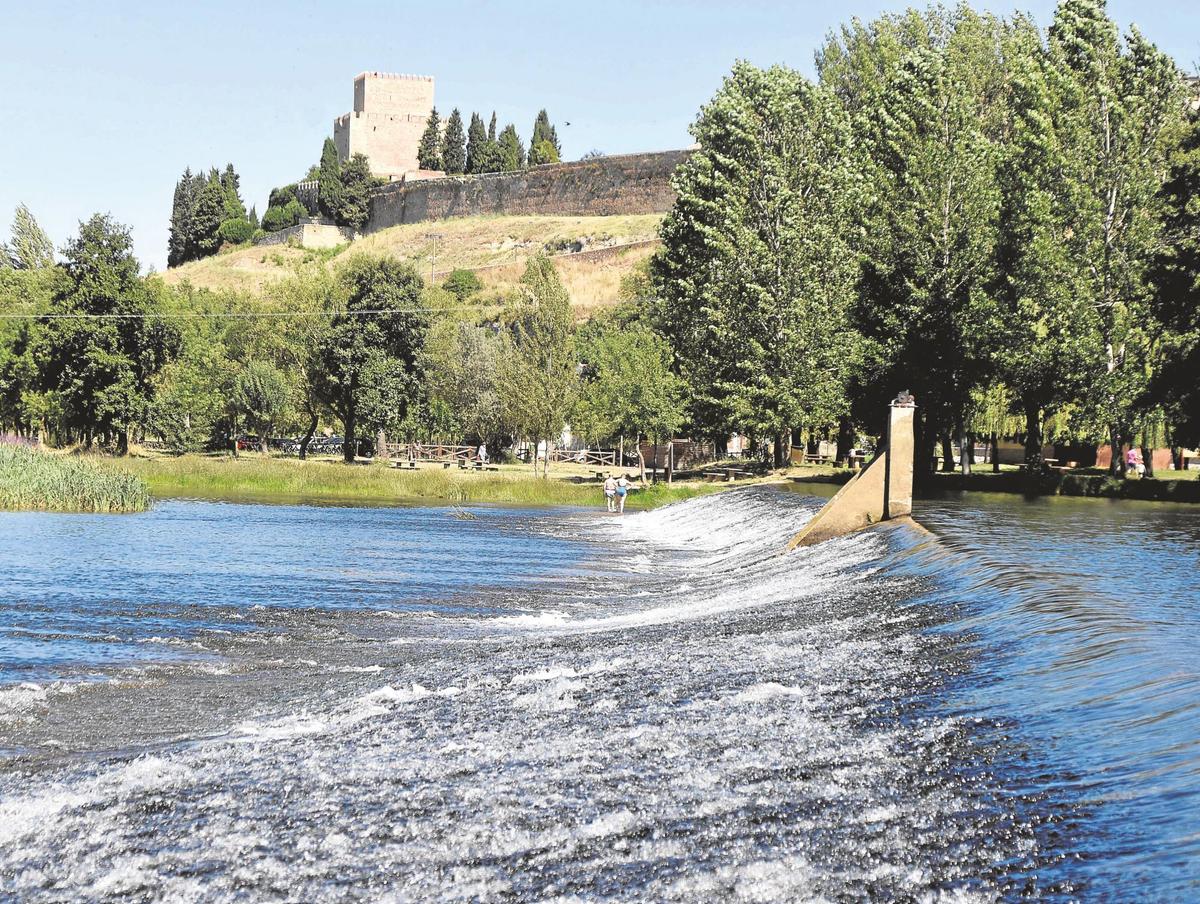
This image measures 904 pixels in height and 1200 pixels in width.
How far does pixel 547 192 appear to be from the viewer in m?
134

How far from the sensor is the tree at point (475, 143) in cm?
15288

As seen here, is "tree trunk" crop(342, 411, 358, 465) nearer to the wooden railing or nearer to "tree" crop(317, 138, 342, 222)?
the wooden railing

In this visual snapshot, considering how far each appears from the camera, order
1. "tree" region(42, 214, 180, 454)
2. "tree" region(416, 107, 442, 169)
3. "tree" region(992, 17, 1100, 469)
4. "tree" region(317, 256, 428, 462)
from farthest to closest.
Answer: "tree" region(416, 107, 442, 169)
"tree" region(317, 256, 428, 462)
"tree" region(42, 214, 180, 454)
"tree" region(992, 17, 1100, 469)

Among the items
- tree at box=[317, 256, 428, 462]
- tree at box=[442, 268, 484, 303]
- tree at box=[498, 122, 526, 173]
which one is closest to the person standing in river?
tree at box=[317, 256, 428, 462]

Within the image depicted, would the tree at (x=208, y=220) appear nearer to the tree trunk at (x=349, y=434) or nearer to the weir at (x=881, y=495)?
the tree trunk at (x=349, y=434)

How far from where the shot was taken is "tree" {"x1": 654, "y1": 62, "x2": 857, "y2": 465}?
41.6 metres

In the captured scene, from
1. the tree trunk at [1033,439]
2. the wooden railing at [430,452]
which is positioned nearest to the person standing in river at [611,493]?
the tree trunk at [1033,439]

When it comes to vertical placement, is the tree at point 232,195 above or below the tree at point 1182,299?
above

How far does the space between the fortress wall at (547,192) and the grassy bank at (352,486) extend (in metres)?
74.0

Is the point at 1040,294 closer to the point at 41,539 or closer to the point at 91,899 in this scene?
the point at 41,539

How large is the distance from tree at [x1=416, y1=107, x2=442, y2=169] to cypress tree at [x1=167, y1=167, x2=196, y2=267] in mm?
28267

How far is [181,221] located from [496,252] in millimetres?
51918

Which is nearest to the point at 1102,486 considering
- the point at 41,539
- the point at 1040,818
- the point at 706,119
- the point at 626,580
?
the point at 626,580

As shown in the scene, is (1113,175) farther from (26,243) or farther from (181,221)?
(181,221)
